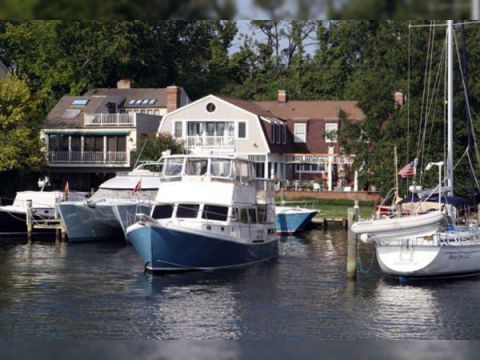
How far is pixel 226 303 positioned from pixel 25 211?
74.7 feet

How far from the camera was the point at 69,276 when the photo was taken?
27.5m

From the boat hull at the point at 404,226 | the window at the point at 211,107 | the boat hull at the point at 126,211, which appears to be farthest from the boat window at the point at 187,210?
the window at the point at 211,107

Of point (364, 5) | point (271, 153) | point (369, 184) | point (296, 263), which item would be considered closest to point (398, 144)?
point (369, 184)

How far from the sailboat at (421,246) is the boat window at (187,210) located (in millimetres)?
5688

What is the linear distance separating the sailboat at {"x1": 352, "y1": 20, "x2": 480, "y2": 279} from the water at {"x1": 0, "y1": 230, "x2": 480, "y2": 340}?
0.53 metres

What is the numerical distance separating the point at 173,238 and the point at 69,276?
3476 mm

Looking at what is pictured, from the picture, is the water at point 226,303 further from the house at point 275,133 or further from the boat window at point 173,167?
the house at point 275,133

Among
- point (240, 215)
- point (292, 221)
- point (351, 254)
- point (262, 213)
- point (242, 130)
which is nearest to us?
point (351, 254)

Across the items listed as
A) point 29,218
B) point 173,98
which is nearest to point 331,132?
point 173,98

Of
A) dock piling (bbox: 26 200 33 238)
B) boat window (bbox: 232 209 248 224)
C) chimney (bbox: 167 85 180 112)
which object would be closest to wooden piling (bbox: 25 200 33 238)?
dock piling (bbox: 26 200 33 238)

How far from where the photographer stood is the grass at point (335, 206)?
48906 mm

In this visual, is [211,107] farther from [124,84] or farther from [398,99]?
[124,84]

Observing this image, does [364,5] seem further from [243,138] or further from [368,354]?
[243,138]

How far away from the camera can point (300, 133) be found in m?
61.8
